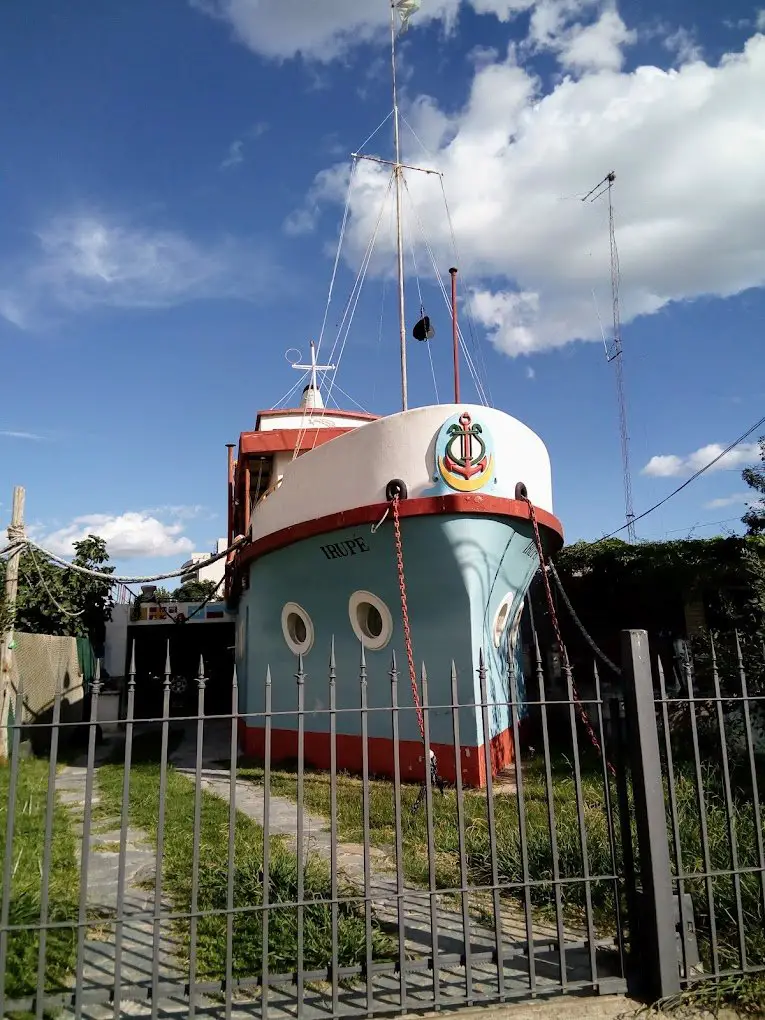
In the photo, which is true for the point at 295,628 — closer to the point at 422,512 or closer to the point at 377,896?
the point at 422,512

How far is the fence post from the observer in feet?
10.6

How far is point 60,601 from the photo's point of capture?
15.6 meters

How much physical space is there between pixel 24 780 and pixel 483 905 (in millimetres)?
6531

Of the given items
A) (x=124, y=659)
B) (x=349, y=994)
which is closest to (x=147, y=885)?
(x=349, y=994)

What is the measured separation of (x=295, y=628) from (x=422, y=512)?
2917 mm

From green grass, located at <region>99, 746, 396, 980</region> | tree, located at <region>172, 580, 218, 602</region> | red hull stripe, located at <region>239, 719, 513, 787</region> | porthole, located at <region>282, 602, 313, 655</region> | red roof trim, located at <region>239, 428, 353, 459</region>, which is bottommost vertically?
green grass, located at <region>99, 746, 396, 980</region>

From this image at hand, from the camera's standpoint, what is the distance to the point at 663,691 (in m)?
3.37

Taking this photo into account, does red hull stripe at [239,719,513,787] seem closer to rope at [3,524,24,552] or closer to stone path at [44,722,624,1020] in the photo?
stone path at [44,722,624,1020]

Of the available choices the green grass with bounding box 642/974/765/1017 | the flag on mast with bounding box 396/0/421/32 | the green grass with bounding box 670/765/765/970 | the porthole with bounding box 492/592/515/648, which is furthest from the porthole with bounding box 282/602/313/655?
the flag on mast with bounding box 396/0/421/32

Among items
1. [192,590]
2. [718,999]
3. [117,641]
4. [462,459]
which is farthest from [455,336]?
[192,590]

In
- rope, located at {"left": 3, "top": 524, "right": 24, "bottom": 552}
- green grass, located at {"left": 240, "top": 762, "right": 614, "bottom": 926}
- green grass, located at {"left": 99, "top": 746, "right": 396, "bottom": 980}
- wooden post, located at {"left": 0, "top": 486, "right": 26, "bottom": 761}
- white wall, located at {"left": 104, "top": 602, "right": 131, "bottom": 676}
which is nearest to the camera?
green grass, located at {"left": 99, "top": 746, "right": 396, "bottom": 980}

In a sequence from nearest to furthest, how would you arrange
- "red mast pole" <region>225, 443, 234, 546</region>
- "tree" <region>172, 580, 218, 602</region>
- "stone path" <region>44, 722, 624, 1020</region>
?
"stone path" <region>44, 722, 624, 1020</region> → "red mast pole" <region>225, 443, 234, 546</region> → "tree" <region>172, 580, 218, 602</region>

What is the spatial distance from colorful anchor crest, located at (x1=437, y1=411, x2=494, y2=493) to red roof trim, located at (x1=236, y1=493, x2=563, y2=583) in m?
0.15

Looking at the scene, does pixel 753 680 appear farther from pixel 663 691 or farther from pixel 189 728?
pixel 189 728
